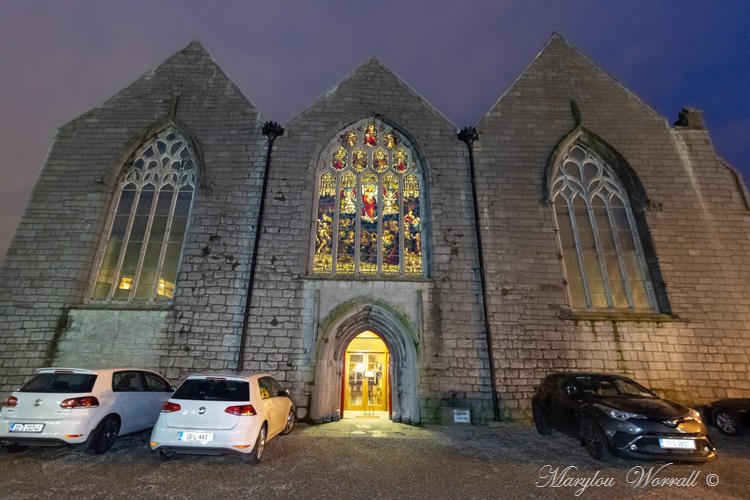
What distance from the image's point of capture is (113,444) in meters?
5.92

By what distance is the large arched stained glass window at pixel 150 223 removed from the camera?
9.98 metres

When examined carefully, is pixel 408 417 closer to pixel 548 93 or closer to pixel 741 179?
pixel 548 93

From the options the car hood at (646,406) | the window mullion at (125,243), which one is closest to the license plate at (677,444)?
the car hood at (646,406)

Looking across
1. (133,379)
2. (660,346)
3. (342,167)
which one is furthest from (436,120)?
(133,379)

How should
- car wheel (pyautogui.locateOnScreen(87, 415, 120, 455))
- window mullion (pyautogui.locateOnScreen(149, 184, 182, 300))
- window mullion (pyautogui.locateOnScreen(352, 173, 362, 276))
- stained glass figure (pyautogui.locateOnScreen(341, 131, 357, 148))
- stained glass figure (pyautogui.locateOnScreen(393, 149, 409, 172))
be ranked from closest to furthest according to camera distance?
car wheel (pyautogui.locateOnScreen(87, 415, 120, 455)) < window mullion (pyautogui.locateOnScreen(149, 184, 182, 300)) < window mullion (pyautogui.locateOnScreen(352, 173, 362, 276)) < stained glass figure (pyautogui.locateOnScreen(393, 149, 409, 172)) < stained glass figure (pyautogui.locateOnScreen(341, 131, 357, 148))

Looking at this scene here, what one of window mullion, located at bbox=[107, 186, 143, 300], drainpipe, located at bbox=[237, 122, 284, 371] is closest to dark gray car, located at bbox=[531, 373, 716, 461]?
drainpipe, located at bbox=[237, 122, 284, 371]

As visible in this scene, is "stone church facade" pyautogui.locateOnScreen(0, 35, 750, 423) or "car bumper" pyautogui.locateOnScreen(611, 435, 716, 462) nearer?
"car bumper" pyautogui.locateOnScreen(611, 435, 716, 462)

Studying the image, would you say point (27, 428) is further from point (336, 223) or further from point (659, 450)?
point (659, 450)

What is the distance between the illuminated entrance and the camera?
41.0 feet

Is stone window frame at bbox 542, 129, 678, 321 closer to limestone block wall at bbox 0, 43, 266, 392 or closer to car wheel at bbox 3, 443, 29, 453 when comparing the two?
limestone block wall at bbox 0, 43, 266, 392

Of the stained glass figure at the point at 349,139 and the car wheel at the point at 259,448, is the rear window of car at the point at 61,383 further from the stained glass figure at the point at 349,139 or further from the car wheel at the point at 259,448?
the stained glass figure at the point at 349,139

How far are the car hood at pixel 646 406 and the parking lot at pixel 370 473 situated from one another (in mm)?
732

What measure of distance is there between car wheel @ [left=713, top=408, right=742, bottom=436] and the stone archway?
6.65m

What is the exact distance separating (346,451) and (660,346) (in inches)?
343
